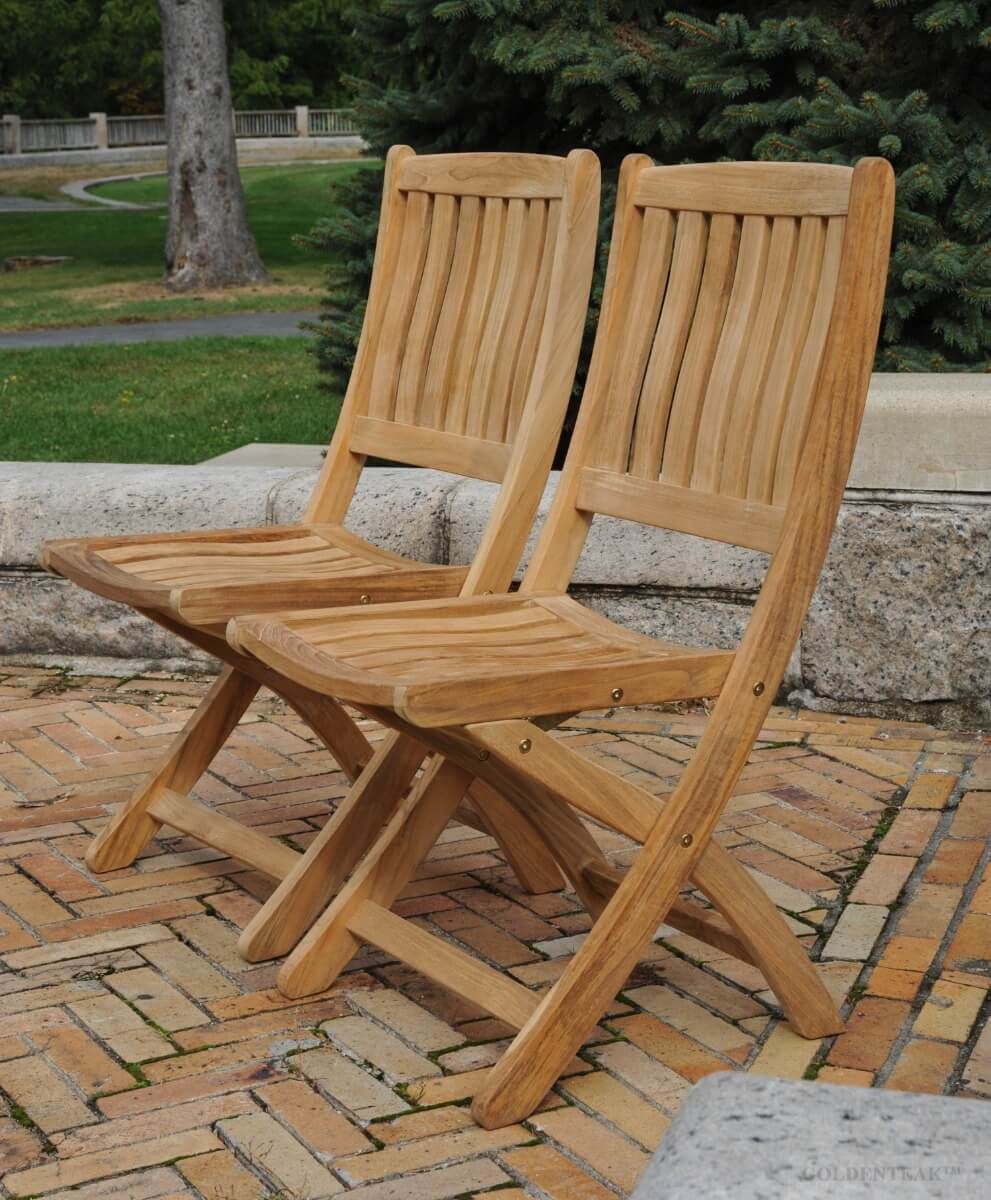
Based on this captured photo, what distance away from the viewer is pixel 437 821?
9.39 ft

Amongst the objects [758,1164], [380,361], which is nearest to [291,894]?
[380,361]

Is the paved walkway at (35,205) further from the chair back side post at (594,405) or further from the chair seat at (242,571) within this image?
the chair back side post at (594,405)

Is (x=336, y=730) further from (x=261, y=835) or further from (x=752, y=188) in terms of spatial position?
(x=752, y=188)

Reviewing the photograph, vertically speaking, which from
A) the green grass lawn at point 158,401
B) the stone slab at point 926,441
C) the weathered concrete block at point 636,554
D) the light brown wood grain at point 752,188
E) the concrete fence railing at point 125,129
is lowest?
the green grass lawn at point 158,401

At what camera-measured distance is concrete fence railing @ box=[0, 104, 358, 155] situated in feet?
133

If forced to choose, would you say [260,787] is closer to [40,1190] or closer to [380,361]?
[380,361]

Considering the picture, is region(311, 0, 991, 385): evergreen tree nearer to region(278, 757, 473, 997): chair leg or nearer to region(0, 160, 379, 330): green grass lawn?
region(278, 757, 473, 997): chair leg

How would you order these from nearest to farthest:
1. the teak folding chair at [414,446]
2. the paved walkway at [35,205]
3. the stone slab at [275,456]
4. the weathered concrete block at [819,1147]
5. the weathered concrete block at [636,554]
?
the weathered concrete block at [819,1147] → the teak folding chair at [414,446] → the weathered concrete block at [636,554] → the stone slab at [275,456] → the paved walkway at [35,205]

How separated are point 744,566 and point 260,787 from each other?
1.23 m

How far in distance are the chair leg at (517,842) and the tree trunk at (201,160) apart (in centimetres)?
1360

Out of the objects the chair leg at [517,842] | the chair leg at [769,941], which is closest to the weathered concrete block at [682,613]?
the chair leg at [517,842]

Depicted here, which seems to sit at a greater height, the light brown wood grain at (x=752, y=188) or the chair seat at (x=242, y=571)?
the light brown wood grain at (x=752, y=188)

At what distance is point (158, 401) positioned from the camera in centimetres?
950

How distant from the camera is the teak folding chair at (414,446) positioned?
308 centimetres
